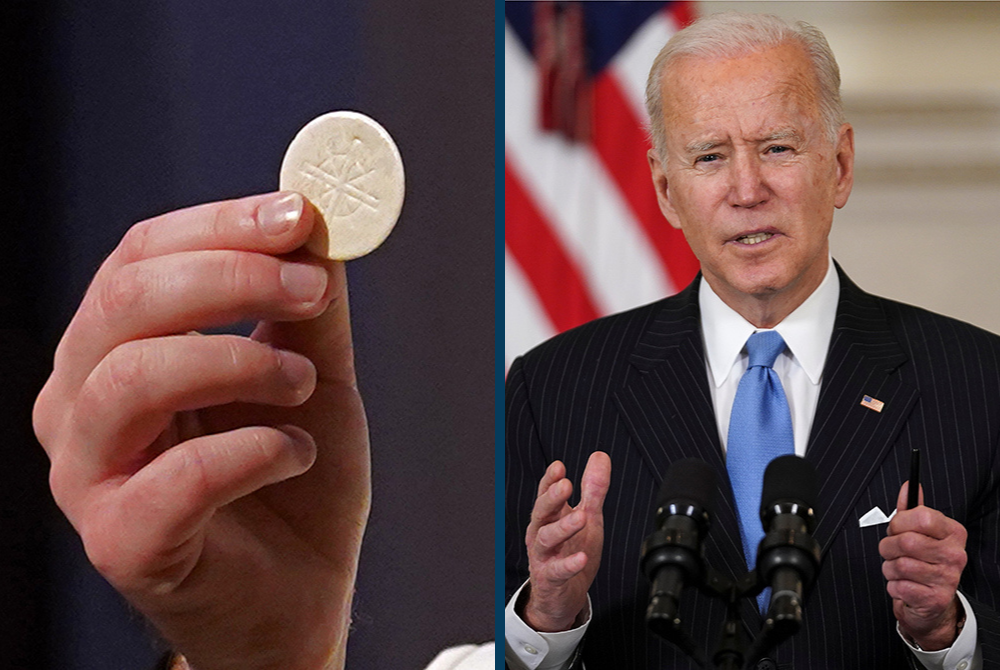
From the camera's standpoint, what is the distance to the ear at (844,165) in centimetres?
123

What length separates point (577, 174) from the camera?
140cm

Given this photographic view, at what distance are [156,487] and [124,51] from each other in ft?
2.17

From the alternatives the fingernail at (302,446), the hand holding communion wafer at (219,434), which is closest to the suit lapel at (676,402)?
the hand holding communion wafer at (219,434)

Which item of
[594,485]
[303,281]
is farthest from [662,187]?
[303,281]

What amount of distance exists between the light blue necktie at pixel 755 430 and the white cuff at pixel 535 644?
207mm

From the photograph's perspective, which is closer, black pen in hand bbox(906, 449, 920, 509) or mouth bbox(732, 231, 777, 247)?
black pen in hand bbox(906, 449, 920, 509)

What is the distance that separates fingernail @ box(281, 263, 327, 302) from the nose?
0.52 m

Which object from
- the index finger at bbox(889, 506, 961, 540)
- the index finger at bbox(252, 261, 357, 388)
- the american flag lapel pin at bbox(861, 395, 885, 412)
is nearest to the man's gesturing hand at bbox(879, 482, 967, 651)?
the index finger at bbox(889, 506, 961, 540)

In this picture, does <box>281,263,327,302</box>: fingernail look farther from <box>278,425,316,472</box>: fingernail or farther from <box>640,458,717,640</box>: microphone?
<box>640,458,717,640</box>: microphone

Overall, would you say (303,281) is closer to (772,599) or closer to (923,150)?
(772,599)

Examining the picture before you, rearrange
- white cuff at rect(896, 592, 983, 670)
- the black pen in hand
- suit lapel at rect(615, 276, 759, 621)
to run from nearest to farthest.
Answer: the black pen in hand, white cuff at rect(896, 592, 983, 670), suit lapel at rect(615, 276, 759, 621)

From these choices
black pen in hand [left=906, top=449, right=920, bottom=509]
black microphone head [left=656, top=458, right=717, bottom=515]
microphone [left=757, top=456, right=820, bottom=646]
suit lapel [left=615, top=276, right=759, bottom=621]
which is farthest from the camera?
suit lapel [left=615, top=276, right=759, bottom=621]

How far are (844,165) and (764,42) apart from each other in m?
0.16

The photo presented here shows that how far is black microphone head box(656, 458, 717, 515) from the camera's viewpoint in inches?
36.9
